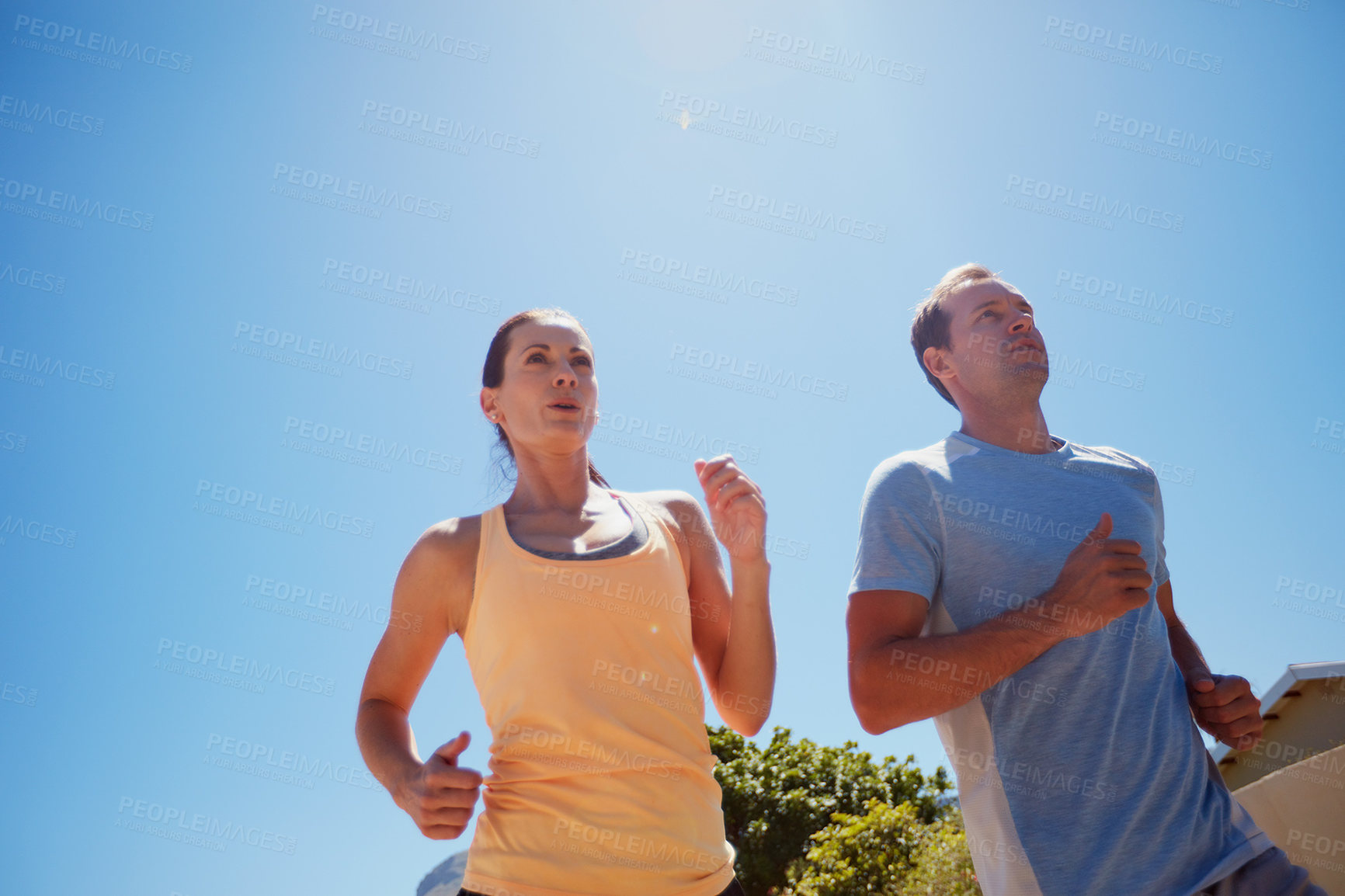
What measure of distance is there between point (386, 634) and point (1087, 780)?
1994mm

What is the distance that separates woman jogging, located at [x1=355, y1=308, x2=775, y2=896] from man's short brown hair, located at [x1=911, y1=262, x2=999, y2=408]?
3.91ft

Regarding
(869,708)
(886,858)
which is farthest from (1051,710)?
(886,858)

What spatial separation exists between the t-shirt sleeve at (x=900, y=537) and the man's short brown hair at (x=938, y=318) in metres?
0.72

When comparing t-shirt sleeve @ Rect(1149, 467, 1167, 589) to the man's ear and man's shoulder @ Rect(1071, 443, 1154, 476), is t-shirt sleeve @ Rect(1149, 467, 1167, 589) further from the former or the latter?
the man's ear

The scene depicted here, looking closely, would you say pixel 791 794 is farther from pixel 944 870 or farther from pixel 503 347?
pixel 503 347

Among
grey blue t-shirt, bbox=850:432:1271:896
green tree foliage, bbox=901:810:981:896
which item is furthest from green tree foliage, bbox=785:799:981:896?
grey blue t-shirt, bbox=850:432:1271:896

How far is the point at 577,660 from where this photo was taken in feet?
7.02

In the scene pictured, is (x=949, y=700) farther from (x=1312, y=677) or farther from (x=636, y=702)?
(x=1312, y=677)

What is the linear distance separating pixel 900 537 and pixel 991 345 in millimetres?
969

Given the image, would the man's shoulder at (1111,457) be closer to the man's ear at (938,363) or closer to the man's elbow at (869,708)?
the man's ear at (938,363)

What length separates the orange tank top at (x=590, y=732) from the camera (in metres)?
1.94

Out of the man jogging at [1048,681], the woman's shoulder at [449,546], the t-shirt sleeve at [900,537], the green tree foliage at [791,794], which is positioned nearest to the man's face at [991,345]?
the man jogging at [1048,681]

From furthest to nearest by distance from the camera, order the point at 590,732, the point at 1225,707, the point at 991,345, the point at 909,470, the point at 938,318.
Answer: the point at 938,318, the point at 991,345, the point at 909,470, the point at 1225,707, the point at 590,732

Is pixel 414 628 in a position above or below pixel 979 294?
below
